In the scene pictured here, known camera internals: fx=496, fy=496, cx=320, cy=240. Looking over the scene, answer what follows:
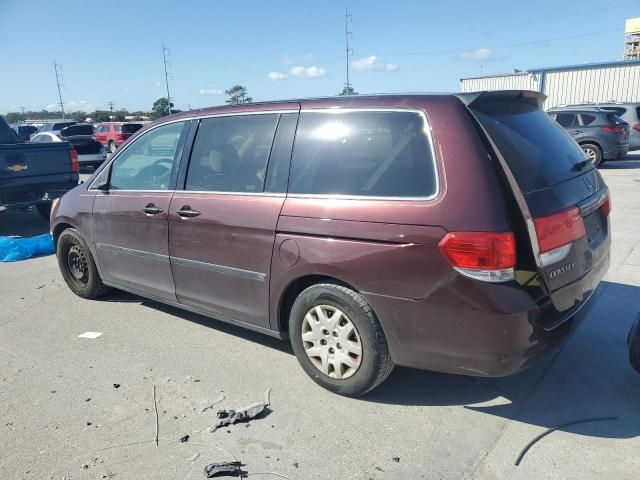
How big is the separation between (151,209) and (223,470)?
2301 millimetres

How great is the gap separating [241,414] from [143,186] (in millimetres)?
2296

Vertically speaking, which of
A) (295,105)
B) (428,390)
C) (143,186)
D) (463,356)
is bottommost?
(428,390)

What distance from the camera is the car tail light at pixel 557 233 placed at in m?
2.64

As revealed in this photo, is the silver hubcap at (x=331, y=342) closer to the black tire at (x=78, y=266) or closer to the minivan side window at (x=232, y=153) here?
the minivan side window at (x=232, y=153)

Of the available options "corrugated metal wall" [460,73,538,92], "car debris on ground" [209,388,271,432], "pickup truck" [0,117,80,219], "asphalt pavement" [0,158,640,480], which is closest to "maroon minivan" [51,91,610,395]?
"asphalt pavement" [0,158,640,480]

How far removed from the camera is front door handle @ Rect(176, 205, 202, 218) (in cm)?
377

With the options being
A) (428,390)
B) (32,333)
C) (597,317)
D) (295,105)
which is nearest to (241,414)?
(428,390)

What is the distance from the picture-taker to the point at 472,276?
2559 millimetres

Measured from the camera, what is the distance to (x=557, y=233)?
8.96 ft

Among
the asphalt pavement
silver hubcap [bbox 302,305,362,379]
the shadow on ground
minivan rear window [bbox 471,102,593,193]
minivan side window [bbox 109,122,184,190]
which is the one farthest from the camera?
minivan side window [bbox 109,122,184,190]

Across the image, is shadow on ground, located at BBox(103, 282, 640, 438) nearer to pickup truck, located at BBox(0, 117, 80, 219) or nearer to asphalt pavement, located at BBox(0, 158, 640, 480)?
asphalt pavement, located at BBox(0, 158, 640, 480)

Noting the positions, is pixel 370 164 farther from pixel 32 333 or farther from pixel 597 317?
pixel 32 333

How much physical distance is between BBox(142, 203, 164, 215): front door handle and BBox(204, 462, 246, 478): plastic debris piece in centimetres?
216

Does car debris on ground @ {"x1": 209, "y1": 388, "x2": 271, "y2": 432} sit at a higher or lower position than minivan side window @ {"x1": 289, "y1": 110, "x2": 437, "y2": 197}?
lower
